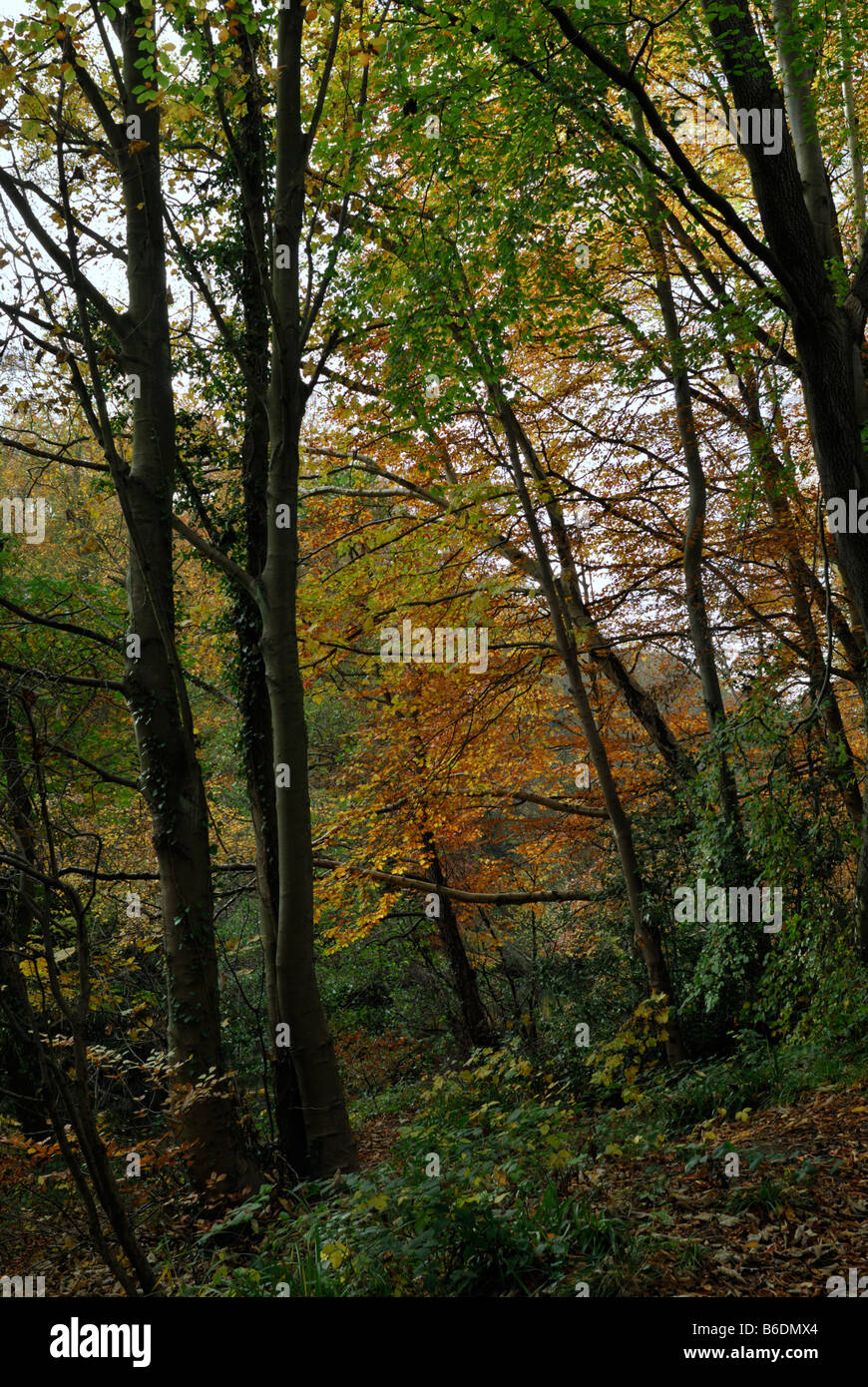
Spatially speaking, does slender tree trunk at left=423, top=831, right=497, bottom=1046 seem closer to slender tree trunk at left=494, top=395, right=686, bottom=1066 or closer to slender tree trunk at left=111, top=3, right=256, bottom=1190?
slender tree trunk at left=494, top=395, right=686, bottom=1066

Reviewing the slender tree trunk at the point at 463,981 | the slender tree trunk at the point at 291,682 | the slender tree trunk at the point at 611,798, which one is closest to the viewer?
the slender tree trunk at the point at 291,682

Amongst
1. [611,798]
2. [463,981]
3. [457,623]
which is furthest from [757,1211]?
[463,981]

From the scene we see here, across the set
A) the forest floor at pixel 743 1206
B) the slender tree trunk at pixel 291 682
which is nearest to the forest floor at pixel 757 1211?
the forest floor at pixel 743 1206

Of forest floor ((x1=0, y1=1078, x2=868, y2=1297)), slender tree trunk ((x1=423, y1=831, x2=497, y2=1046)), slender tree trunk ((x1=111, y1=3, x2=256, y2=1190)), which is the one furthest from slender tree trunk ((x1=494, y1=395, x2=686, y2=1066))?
slender tree trunk ((x1=423, y1=831, x2=497, y2=1046))

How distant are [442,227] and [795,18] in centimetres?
314

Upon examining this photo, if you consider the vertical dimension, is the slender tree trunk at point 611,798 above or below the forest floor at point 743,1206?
above

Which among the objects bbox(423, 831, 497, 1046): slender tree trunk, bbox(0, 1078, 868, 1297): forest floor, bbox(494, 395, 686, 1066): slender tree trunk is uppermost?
bbox(494, 395, 686, 1066): slender tree trunk

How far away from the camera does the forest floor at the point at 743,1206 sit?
3459mm

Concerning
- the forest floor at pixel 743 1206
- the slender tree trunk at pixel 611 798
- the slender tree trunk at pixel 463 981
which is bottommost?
the slender tree trunk at pixel 463 981

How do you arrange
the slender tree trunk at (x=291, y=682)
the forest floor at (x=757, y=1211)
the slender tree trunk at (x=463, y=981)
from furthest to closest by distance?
the slender tree trunk at (x=463, y=981) < the slender tree trunk at (x=291, y=682) < the forest floor at (x=757, y=1211)

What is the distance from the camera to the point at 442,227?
7.85 m

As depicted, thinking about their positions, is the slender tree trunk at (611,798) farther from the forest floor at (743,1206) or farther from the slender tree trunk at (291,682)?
the slender tree trunk at (291,682)

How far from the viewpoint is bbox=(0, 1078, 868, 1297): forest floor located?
11.3 ft

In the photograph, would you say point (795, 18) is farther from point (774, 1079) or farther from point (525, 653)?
point (774, 1079)
